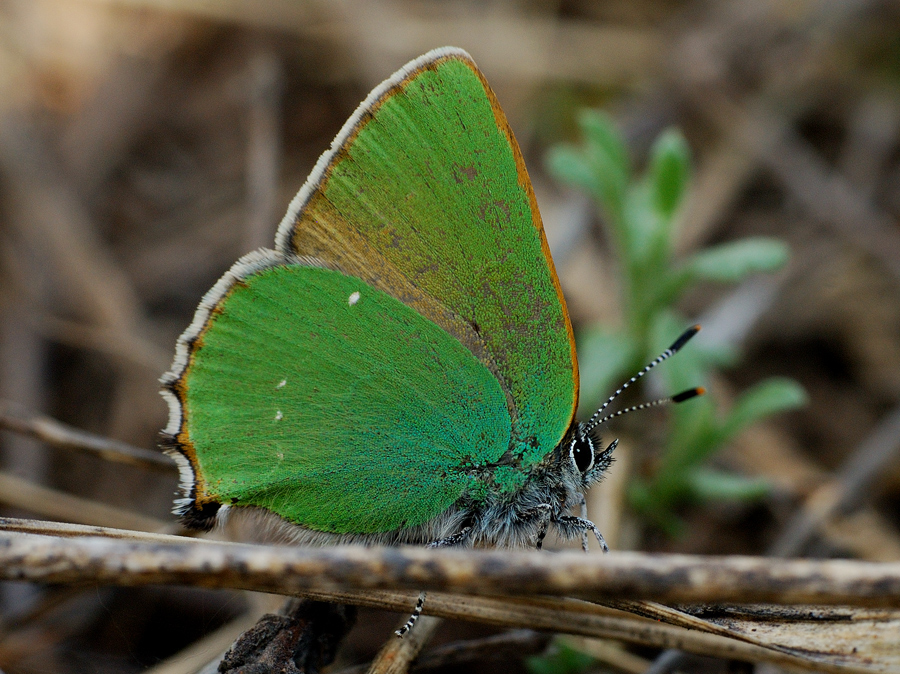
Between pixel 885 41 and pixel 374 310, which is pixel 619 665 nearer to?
pixel 374 310

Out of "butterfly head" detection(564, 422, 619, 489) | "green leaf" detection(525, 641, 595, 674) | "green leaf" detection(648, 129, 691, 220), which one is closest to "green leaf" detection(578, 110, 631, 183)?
"green leaf" detection(648, 129, 691, 220)

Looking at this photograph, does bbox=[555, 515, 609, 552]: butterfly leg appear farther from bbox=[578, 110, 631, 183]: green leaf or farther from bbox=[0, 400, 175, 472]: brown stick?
bbox=[578, 110, 631, 183]: green leaf

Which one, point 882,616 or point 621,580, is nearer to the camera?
point 621,580

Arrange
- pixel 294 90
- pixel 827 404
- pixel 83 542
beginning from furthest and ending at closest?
1. pixel 294 90
2. pixel 827 404
3. pixel 83 542

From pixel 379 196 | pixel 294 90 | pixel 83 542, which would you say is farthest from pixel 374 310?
pixel 294 90

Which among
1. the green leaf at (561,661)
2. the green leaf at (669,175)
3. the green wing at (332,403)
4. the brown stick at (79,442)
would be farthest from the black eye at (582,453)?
the brown stick at (79,442)

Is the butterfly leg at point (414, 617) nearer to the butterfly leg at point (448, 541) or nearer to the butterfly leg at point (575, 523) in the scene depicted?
the butterfly leg at point (448, 541)
